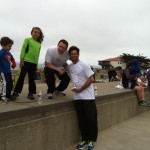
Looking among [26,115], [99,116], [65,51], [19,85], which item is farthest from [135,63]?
[26,115]

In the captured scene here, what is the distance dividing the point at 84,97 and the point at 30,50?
4.73 feet

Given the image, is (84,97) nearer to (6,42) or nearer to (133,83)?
(6,42)

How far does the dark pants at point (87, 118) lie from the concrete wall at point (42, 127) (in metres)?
0.19

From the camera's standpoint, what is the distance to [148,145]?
6.11 meters

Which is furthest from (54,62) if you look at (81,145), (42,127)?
(81,145)

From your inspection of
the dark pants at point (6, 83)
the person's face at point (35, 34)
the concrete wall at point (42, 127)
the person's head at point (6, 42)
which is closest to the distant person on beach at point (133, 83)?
the concrete wall at point (42, 127)

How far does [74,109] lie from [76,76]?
725mm

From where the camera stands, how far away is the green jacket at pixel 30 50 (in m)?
5.41

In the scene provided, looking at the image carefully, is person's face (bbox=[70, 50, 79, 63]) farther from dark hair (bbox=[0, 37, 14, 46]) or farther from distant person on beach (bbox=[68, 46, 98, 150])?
dark hair (bbox=[0, 37, 14, 46])

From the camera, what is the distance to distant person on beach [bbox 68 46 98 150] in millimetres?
5242

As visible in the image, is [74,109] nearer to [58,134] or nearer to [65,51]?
[58,134]

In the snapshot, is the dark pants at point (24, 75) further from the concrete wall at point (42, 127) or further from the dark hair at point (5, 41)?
the concrete wall at point (42, 127)

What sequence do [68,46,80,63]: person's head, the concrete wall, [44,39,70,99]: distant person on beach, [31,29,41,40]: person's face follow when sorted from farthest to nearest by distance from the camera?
1. [44,39,70,99]: distant person on beach
2. [31,29,41,40]: person's face
3. [68,46,80,63]: person's head
4. the concrete wall

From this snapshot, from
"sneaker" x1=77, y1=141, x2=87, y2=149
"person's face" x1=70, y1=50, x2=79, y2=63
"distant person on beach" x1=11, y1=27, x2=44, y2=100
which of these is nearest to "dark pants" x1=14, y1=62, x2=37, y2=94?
"distant person on beach" x1=11, y1=27, x2=44, y2=100
